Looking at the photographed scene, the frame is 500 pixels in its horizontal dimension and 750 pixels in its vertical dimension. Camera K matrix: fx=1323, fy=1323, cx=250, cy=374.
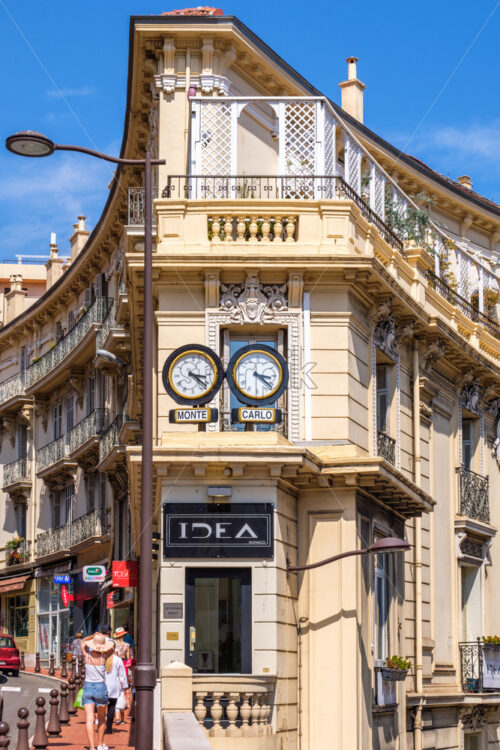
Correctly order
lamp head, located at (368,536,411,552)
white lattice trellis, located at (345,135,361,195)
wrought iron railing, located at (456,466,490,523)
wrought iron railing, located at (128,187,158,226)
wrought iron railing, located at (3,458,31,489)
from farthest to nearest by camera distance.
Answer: wrought iron railing, located at (3,458,31,489), wrought iron railing, located at (456,466,490,523), wrought iron railing, located at (128,187,158,226), white lattice trellis, located at (345,135,361,195), lamp head, located at (368,536,411,552)

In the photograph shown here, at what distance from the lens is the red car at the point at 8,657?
36.5m

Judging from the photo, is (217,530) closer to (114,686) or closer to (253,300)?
(114,686)

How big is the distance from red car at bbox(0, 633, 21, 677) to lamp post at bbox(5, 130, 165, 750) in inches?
852

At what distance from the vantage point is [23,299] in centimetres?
5828

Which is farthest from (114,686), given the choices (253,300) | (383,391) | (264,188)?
(264,188)

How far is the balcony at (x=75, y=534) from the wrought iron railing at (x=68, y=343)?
223 inches

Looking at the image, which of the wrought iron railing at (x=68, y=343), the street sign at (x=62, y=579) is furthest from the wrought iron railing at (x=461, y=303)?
the street sign at (x=62, y=579)

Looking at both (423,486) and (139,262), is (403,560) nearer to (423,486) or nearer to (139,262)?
(423,486)

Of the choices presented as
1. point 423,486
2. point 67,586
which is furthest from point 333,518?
point 67,586

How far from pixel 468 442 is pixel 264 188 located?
32.5 feet

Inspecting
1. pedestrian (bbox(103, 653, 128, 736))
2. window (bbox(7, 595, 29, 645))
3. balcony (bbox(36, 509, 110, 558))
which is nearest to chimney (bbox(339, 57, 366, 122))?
balcony (bbox(36, 509, 110, 558))

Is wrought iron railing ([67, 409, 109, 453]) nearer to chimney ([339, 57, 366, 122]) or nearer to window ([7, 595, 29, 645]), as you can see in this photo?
window ([7, 595, 29, 645])

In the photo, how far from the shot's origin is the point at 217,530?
756 inches

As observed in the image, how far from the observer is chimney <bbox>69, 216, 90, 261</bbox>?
50.7 meters
